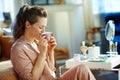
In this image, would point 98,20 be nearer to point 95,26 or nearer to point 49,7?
point 95,26

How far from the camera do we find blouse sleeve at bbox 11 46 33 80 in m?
1.75

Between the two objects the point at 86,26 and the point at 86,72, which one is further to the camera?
the point at 86,26

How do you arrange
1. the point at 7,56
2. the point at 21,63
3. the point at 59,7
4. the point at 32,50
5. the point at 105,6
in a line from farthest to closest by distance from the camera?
1. the point at 105,6
2. the point at 59,7
3. the point at 7,56
4. the point at 32,50
5. the point at 21,63

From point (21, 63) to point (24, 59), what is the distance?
34mm

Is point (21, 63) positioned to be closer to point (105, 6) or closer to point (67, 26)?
point (67, 26)

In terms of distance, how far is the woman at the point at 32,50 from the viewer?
1.76 m

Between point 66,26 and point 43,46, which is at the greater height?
point 43,46

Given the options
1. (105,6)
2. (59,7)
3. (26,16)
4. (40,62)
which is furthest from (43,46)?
(105,6)

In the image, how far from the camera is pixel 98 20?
18.0 feet

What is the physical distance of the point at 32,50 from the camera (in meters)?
1.86

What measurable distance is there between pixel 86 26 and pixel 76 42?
0.40 m

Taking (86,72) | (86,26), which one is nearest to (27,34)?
(86,72)

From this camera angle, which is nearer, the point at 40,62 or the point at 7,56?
the point at 40,62

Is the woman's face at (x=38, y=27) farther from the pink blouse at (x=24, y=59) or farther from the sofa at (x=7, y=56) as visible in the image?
the sofa at (x=7, y=56)
